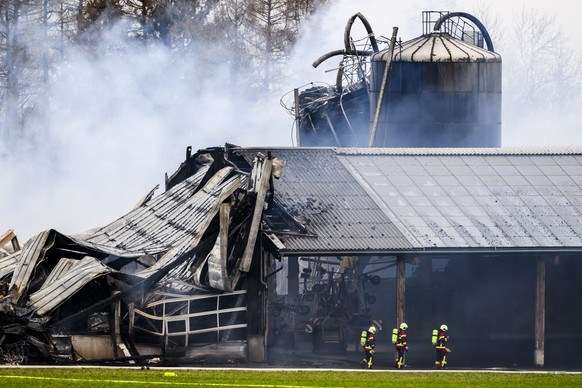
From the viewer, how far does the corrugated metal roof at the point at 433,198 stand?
138ft

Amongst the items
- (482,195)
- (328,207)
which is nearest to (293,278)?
(328,207)

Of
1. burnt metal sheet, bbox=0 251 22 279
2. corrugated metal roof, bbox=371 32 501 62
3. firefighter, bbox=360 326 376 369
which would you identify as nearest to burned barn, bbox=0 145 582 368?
burnt metal sheet, bbox=0 251 22 279

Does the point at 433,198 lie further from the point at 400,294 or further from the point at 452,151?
the point at 400,294

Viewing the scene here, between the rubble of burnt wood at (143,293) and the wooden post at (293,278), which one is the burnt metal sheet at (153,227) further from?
the wooden post at (293,278)

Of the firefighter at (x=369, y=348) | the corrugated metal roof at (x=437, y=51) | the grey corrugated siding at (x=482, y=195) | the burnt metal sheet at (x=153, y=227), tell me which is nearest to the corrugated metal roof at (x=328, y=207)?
the grey corrugated siding at (x=482, y=195)

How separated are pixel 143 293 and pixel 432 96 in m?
19.9

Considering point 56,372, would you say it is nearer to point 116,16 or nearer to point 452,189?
point 452,189

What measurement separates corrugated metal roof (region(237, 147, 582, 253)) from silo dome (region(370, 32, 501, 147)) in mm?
7867

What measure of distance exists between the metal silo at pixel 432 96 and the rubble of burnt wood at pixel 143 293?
1413cm

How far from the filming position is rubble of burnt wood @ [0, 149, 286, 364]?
37406 millimetres

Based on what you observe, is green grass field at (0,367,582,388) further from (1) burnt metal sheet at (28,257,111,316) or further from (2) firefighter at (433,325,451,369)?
(1) burnt metal sheet at (28,257,111,316)

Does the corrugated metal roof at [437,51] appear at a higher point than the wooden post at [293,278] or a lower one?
higher

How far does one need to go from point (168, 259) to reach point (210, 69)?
106 feet

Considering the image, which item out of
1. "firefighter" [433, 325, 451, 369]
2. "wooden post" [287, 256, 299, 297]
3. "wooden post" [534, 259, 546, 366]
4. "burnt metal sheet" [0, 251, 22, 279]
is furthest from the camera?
"wooden post" [287, 256, 299, 297]
